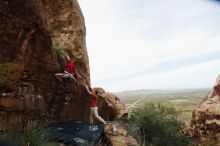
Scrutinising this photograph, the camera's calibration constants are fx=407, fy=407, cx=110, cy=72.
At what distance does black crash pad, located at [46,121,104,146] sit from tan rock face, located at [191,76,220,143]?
12518 mm

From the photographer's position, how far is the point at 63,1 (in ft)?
77.7

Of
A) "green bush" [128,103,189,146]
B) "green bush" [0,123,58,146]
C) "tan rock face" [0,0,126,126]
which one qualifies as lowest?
"green bush" [128,103,189,146]

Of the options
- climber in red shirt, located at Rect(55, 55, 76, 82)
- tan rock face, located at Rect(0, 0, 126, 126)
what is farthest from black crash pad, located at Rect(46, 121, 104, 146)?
climber in red shirt, located at Rect(55, 55, 76, 82)

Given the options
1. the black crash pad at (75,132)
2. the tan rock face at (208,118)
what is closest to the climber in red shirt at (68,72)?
the black crash pad at (75,132)

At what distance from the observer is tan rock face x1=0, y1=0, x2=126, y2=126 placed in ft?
55.2

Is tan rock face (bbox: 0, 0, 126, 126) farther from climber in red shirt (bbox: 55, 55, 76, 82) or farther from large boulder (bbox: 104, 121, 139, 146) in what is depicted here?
large boulder (bbox: 104, 121, 139, 146)

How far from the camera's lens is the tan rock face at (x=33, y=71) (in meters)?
16.8

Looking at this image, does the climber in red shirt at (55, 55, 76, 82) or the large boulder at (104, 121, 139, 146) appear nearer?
the large boulder at (104, 121, 139, 146)

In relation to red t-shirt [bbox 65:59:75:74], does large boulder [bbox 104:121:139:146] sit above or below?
below

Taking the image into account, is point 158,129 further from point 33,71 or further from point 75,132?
point 33,71

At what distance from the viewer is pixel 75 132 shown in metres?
18.1

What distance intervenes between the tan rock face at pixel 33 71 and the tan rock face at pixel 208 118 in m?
11.4

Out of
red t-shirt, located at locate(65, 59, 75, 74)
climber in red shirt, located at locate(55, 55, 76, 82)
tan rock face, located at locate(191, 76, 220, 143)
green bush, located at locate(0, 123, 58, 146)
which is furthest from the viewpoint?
tan rock face, located at locate(191, 76, 220, 143)

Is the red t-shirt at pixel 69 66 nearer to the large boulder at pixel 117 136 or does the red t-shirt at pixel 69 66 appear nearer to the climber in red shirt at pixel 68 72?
the climber in red shirt at pixel 68 72
